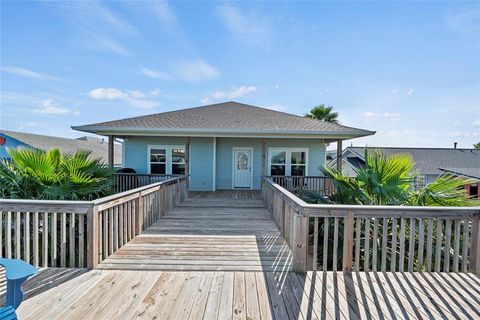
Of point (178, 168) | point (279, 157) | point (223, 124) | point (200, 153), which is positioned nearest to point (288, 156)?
point (279, 157)

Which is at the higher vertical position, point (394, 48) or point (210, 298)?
point (394, 48)

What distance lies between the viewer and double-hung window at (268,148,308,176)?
10.9 meters

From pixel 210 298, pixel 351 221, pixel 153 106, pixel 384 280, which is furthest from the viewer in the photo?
pixel 153 106

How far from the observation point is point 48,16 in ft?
22.4

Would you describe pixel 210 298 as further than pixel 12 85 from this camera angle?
No

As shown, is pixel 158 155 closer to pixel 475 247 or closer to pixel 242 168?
pixel 242 168

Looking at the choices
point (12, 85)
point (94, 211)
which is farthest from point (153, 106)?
point (94, 211)

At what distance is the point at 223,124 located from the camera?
9.23 m

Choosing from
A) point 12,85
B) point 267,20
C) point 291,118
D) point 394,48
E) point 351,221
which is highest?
point 267,20

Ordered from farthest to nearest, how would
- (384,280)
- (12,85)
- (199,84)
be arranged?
(199,84) < (12,85) < (384,280)

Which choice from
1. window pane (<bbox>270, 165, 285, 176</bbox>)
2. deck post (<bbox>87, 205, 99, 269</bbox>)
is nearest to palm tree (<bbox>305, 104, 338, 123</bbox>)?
window pane (<bbox>270, 165, 285, 176</bbox>)

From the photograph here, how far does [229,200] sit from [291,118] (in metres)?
4.99

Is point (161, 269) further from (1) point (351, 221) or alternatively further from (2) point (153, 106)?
(2) point (153, 106)

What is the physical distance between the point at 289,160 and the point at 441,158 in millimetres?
18794
